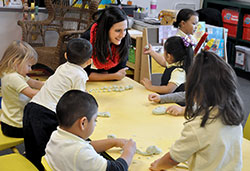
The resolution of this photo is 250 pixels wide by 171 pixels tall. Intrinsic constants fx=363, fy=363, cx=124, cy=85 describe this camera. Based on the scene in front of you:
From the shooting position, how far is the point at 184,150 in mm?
1330

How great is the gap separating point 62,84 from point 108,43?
629 millimetres

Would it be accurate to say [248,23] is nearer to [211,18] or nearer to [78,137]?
[211,18]

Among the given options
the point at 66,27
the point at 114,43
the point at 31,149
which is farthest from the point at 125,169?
the point at 66,27

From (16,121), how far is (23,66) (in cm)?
34

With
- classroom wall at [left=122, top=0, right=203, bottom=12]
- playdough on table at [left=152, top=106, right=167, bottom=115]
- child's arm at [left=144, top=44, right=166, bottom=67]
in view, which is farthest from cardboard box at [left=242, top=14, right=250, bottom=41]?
playdough on table at [left=152, top=106, right=167, bottom=115]

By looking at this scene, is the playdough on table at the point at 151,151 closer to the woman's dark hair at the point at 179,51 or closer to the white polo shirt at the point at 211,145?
the white polo shirt at the point at 211,145

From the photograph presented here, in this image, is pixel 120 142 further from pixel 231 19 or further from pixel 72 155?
pixel 231 19

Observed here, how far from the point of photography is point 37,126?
1993 millimetres

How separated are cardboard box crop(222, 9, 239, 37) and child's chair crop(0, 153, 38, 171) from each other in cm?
439

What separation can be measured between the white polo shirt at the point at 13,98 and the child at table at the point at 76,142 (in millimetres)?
808

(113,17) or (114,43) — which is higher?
(113,17)

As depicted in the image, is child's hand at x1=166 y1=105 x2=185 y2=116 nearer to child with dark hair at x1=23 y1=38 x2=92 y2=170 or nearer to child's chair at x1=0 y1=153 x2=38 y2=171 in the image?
child with dark hair at x1=23 y1=38 x2=92 y2=170

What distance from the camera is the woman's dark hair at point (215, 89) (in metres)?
1.27

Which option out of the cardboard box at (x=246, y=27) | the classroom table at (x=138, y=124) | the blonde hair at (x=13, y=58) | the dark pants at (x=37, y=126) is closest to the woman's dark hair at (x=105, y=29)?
the classroom table at (x=138, y=124)
